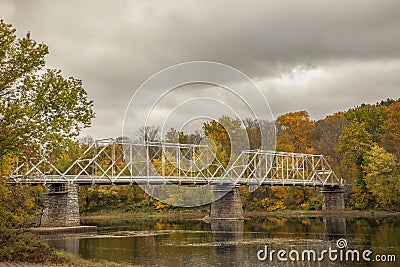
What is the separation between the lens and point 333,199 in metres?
84.4

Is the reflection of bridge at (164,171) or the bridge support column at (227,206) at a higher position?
the reflection of bridge at (164,171)

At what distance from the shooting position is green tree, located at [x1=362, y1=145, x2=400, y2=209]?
230 feet

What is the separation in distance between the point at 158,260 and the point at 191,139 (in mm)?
64422

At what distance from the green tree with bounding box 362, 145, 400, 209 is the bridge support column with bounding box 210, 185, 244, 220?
1909 centimetres

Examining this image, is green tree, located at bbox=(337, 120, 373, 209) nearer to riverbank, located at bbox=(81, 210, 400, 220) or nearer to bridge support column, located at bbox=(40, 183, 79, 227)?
riverbank, located at bbox=(81, 210, 400, 220)

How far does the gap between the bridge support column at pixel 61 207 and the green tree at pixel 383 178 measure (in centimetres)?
4150

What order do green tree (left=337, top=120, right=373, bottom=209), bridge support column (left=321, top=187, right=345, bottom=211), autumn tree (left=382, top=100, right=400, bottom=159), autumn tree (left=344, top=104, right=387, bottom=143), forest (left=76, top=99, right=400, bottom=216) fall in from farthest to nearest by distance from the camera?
autumn tree (left=344, top=104, right=387, bottom=143) < bridge support column (left=321, top=187, right=345, bottom=211) < autumn tree (left=382, top=100, right=400, bottom=159) < green tree (left=337, top=120, right=373, bottom=209) < forest (left=76, top=99, right=400, bottom=216)

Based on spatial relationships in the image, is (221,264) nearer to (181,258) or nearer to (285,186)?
(181,258)

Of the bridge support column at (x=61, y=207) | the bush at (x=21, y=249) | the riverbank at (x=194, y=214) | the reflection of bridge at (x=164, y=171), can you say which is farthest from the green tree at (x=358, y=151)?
the bush at (x=21, y=249)

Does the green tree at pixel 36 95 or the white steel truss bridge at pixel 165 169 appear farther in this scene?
the white steel truss bridge at pixel 165 169

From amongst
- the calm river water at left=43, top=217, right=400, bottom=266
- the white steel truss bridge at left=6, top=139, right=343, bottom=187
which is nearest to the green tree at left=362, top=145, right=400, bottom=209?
the white steel truss bridge at left=6, top=139, right=343, bottom=187

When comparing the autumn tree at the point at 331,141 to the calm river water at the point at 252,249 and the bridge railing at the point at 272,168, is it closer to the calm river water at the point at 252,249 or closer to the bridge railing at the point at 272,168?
the bridge railing at the point at 272,168

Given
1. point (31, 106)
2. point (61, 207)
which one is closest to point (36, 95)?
point (31, 106)

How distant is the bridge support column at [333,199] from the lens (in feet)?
274
